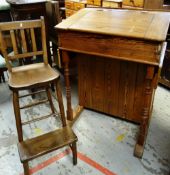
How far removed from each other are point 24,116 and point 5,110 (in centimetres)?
28

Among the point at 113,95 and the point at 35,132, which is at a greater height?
the point at 113,95

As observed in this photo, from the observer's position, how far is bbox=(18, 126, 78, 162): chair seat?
58.8 inches

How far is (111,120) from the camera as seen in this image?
2150mm

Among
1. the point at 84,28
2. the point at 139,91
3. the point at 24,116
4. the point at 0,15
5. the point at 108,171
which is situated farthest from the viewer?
the point at 0,15

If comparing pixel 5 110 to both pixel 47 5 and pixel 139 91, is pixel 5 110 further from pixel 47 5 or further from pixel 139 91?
pixel 139 91

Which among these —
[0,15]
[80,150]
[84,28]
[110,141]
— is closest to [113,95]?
[110,141]

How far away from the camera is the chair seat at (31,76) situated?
1.44 meters

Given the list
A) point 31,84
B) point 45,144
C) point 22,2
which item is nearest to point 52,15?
point 22,2

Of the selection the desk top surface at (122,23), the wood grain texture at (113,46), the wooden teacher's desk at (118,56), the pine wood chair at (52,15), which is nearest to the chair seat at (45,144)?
the wooden teacher's desk at (118,56)

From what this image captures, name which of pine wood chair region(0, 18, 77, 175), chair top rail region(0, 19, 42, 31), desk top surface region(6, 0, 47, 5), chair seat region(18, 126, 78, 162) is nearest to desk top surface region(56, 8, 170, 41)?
chair top rail region(0, 19, 42, 31)

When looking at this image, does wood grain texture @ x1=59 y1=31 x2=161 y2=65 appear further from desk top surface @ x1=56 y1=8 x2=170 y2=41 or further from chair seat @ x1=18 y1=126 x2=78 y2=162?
chair seat @ x1=18 y1=126 x2=78 y2=162

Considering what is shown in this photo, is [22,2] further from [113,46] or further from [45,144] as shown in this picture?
[45,144]

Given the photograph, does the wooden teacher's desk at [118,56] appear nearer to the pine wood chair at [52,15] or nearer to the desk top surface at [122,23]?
the desk top surface at [122,23]

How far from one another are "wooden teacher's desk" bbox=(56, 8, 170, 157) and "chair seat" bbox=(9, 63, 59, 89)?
0.70ft
